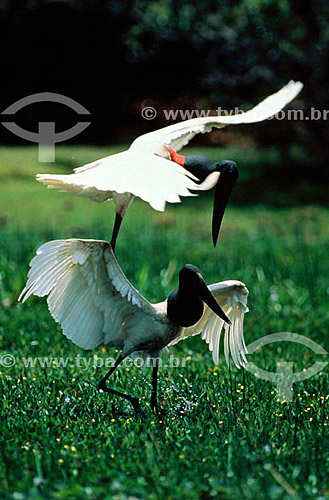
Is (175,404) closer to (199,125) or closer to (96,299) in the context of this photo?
(96,299)

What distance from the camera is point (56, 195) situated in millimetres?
12023

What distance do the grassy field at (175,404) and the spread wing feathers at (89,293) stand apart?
41cm

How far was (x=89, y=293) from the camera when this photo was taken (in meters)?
4.04

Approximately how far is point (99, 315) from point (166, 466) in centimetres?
100

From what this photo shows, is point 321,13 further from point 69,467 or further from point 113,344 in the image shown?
point 69,467

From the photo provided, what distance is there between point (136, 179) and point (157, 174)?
0.30 ft

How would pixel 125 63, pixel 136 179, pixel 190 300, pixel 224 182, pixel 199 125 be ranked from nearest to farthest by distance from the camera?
pixel 136 179, pixel 190 300, pixel 224 182, pixel 199 125, pixel 125 63

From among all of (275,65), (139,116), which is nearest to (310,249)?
(275,65)

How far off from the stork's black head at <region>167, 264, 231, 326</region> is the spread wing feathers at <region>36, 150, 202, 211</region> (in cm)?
62

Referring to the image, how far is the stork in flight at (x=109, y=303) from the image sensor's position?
3.92m

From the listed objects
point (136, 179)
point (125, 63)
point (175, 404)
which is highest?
point (125, 63)

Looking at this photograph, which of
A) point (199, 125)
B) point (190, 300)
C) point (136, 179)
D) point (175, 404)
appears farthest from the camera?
point (199, 125)

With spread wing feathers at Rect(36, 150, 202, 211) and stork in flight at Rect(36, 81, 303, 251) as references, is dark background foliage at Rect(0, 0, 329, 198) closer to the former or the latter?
stork in flight at Rect(36, 81, 303, 251)

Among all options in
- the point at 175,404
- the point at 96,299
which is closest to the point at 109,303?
the point at 96,299
